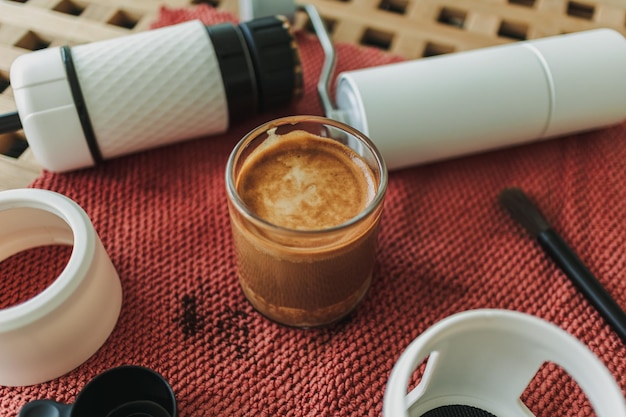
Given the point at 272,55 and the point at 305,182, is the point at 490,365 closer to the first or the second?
the point at 305,182

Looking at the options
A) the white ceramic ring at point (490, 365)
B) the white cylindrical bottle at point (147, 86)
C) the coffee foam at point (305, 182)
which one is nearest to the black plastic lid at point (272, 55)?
the white cylindrical bottle at point (147, 86)

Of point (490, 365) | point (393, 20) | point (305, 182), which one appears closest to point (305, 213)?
point (305, 182)

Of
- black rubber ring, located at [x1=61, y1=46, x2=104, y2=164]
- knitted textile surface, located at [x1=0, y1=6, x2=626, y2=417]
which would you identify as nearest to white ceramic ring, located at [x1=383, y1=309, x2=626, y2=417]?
knitted textile surface, located at [x1=0, y1=6, x2=626, y2=417]

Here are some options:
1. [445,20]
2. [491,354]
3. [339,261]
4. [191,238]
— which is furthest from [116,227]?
[445,20]

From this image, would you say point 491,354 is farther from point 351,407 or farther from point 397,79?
point 397,79

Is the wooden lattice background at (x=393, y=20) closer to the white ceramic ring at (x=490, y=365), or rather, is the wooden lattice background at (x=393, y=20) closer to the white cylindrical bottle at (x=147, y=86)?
the white cylindrical bottle at (x=147, y=86)

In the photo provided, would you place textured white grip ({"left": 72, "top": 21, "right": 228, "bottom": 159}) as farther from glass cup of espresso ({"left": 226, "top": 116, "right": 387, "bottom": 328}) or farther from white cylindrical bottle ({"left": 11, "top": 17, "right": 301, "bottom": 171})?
glass cup of espresso ({"left": 226, "top": 116, "right": 387, "bottom": 328})
